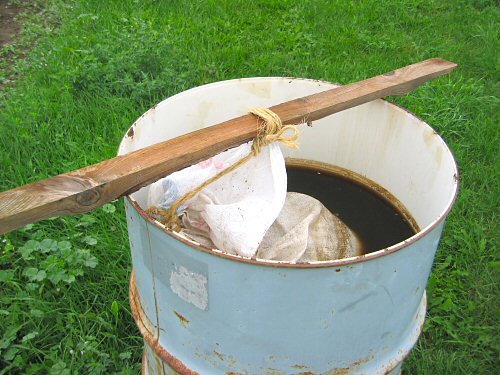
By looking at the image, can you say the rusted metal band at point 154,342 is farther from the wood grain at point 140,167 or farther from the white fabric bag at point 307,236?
the wood grain at point 140,167

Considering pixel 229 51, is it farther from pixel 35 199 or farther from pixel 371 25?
pixel 35 199

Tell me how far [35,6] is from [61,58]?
1265mm

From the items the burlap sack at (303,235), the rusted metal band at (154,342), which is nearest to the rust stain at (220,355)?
the rusted metal band at (154,342)

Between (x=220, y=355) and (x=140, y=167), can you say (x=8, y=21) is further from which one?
(x=220, y=355)

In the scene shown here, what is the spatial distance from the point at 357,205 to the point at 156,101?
5.58 ft

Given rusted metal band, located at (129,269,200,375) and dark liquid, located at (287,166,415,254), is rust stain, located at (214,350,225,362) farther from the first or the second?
dark liquid, located at (287,166,415,254)

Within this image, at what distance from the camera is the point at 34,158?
9.43 feet

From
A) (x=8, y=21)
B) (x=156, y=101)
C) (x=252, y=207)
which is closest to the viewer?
(x=252, y=207)

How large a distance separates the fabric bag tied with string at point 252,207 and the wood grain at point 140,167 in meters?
0.08

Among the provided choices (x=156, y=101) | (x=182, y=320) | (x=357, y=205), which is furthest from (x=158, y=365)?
(x=156, y=101)

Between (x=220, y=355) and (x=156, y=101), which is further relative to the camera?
(x=156, y=101)

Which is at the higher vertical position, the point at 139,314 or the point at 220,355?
the point at 220,355

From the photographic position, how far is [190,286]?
3.99 ft

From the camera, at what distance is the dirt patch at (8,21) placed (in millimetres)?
4156
